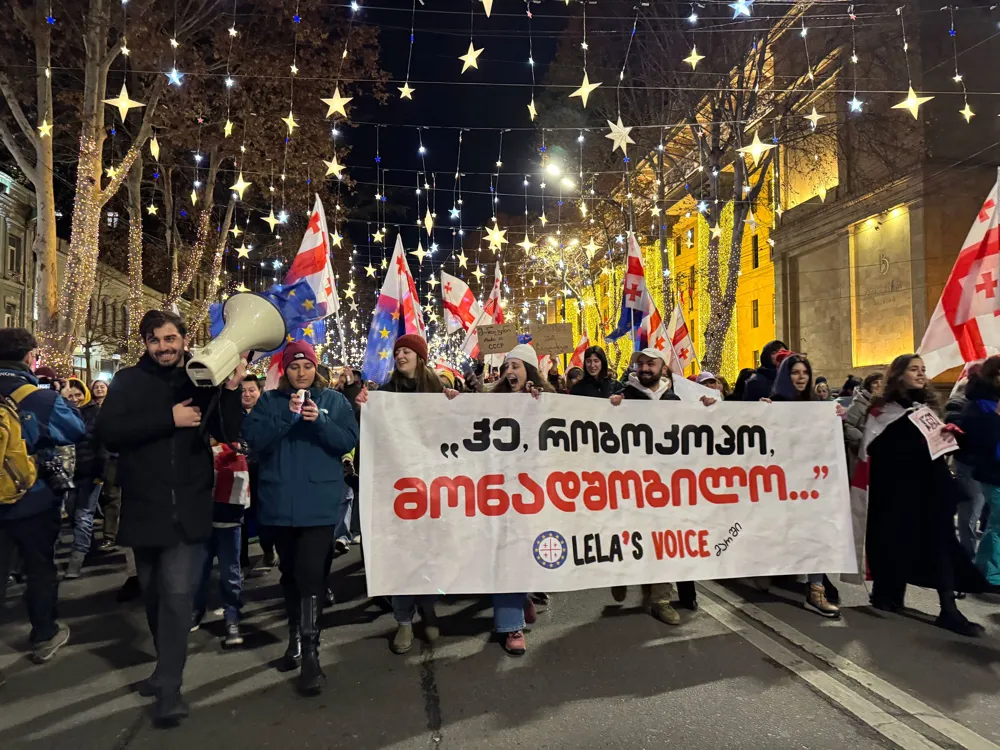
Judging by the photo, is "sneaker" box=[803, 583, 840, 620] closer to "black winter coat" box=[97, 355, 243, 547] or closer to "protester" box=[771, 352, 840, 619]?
"protester" box=[771, 352, 840, 619]

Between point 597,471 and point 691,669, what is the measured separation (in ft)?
4.31

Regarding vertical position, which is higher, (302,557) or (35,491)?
(35,491)

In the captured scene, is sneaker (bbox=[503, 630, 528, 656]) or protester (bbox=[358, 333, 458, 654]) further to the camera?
protester (bbox=[358, 333, 458, 654])

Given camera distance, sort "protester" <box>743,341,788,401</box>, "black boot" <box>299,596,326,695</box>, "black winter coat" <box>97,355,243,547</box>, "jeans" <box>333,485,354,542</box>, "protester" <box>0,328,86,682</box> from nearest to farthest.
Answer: "black winter coat" <box>97,355,243,547</box>
"black boot" <box>299,596,326,695</box>
"protester" <box>0,328,86,682</box>
"protester" <box>743,341,788,401</box>
"jeans" <box>333,485,354,542</box>

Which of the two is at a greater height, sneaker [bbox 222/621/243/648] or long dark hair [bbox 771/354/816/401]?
long dark hair [bbox 771/354/816/401]

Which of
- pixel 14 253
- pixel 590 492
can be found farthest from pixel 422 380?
pixel 14 253

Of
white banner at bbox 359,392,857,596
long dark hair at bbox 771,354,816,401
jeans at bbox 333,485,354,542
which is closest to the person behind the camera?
white banner at bbox 359,392,857,596

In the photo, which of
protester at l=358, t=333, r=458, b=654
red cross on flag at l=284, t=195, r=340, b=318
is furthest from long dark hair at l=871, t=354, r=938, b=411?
red cross on flag at l=284, t=195, r=340, b=318

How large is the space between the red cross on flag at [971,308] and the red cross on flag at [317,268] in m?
5.76

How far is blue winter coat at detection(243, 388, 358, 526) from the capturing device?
3943mm

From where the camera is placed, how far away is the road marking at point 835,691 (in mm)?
3264

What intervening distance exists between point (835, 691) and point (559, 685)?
1.47 m

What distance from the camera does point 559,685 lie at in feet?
12.8

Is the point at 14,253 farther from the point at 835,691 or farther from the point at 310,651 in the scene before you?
the point at 835,691
